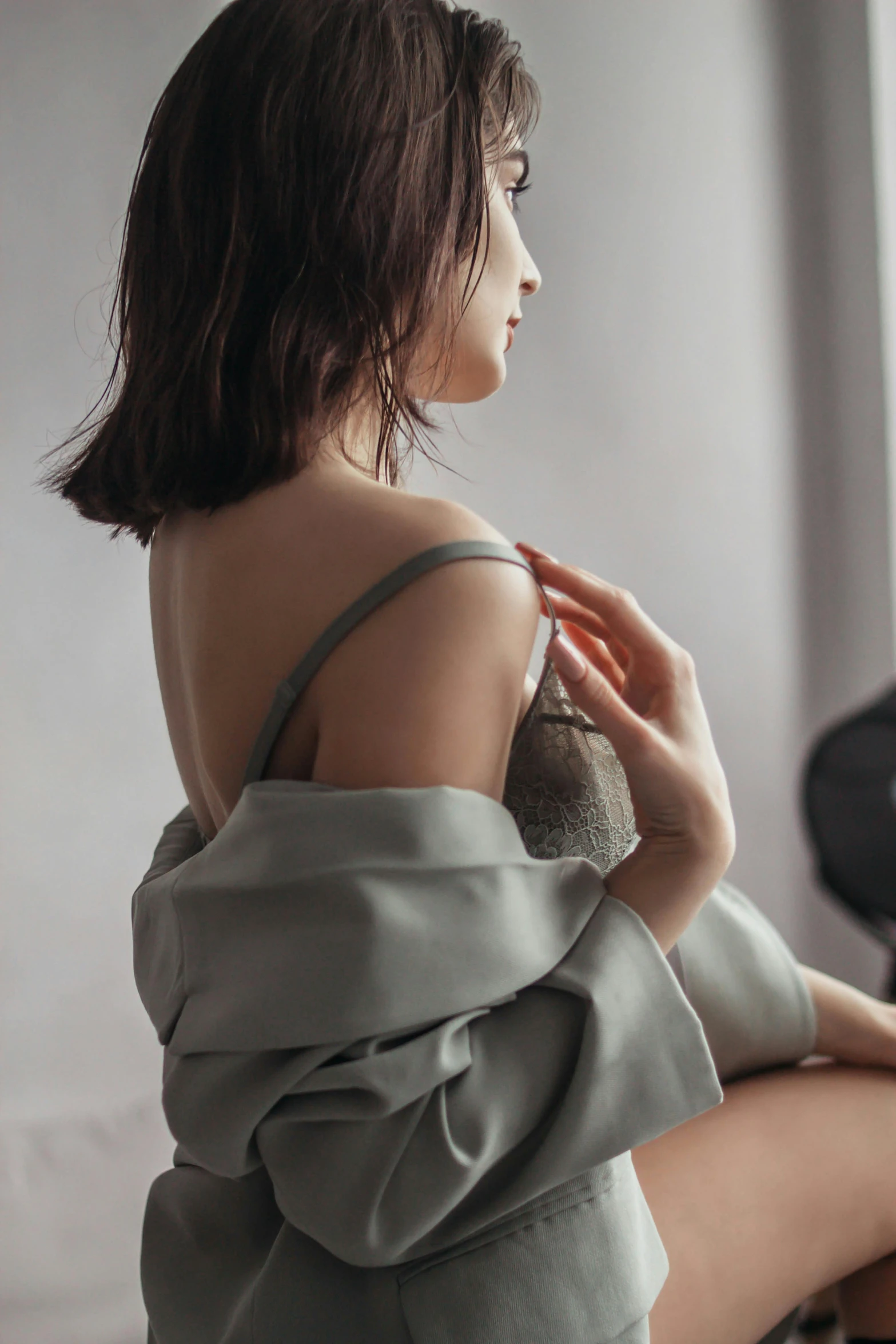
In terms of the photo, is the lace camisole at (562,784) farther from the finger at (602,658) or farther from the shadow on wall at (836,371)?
the shadow on wall at (836,371)

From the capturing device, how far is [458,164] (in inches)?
27.0

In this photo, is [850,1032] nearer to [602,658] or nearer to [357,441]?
[602,658]

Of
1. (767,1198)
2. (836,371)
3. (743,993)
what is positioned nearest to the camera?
(767,1198)

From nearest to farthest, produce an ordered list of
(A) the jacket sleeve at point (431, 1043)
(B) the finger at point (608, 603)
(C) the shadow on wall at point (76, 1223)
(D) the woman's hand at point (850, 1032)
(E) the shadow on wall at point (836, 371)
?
(A) the jacket sleeve at point (431, 1043), (B) the finger at point (608, 603), (D) the woman's hand at point (850, 1032), (C) the shadow on wall at point (76, 1223), (E) the shadow on wall at point (836, 371)

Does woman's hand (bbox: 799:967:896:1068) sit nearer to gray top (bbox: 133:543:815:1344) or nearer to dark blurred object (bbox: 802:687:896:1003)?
gray top (bbox: 133:543:815:1344)

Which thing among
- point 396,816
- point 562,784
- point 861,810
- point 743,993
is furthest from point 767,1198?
point 861,810

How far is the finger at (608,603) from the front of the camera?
65cm

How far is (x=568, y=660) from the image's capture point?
61 cm

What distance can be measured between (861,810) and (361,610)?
0.33m

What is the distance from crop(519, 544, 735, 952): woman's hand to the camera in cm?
62

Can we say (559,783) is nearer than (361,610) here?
No

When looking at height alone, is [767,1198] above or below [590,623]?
below

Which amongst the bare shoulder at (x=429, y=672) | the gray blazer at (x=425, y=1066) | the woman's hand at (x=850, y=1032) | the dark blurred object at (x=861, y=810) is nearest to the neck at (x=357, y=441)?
the bare shoulder at (x=429, y=672)

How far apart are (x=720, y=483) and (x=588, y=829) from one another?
1.43m
